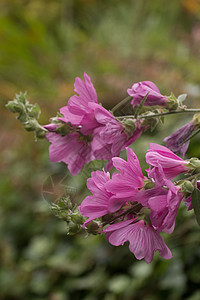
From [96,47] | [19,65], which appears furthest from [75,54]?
[19,65]

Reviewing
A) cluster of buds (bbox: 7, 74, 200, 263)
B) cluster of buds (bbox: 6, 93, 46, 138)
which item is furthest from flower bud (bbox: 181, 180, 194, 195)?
cluster of buds (bbox: 6, 93, 46, 138)

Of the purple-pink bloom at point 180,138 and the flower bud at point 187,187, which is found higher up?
the purple-pink bloom at point 180,138

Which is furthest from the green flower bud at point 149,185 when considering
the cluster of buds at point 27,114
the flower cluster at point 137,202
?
the cluster of buds at point 27,114

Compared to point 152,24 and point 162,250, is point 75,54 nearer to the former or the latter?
point 152,24

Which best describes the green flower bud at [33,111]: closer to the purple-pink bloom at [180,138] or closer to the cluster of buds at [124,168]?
the cluster of buds at [124,168]

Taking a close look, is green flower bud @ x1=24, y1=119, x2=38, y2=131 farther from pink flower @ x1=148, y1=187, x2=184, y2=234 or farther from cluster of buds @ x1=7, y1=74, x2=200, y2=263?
pink flower @ x1=148, y1=187, x2=184, y2=234

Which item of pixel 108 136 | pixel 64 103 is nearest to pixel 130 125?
pixel 108 136
